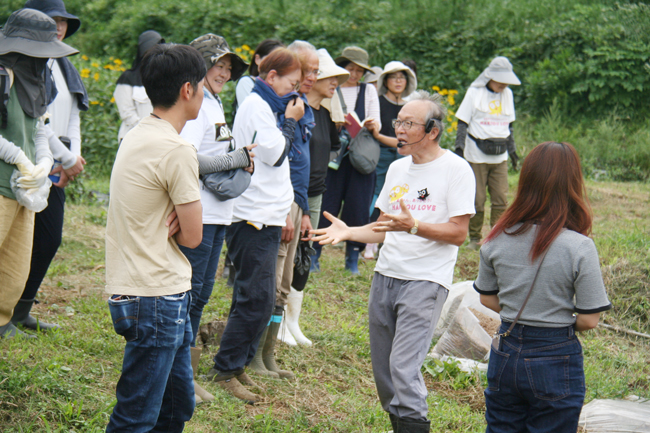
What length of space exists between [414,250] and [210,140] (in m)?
1.29

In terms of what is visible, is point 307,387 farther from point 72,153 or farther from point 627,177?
point 627,177

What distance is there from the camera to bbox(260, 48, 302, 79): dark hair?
13.0 feet

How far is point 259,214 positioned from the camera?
12.6 feet

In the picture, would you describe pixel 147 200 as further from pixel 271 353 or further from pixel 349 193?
pixel 349 193

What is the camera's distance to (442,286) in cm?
344

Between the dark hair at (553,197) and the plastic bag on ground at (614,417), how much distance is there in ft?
5.36

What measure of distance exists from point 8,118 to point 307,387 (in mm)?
2400

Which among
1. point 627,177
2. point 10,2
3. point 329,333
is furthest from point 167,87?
point 10,2

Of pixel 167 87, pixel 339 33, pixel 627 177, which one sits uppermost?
pixel 167 87

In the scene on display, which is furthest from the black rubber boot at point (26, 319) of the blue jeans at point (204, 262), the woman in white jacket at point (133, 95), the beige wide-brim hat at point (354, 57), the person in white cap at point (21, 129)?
the beige wide-brim hat at point (354, 57)

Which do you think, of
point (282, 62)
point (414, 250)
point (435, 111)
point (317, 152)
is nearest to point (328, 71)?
point (317, 152)

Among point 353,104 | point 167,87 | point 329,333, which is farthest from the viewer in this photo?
point 353,104

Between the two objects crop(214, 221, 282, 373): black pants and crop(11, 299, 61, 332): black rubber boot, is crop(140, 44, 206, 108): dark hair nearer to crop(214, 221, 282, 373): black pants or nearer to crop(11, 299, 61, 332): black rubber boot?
crop(214, 221, 282, 373): black pants

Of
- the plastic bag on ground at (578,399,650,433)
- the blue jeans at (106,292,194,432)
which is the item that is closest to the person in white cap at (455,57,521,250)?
the plastic bag on ground at (578,399,650,433)
